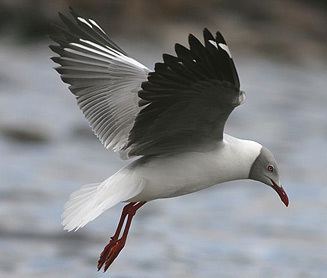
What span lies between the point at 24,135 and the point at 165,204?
3.00m

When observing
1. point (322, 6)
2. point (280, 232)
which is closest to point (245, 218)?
point (280, 232)

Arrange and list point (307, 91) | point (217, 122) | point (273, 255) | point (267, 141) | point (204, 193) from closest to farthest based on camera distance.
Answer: point (217, 122)
point (273, 255)
point (204, 193)
point (267, 141)
point (307, 91)

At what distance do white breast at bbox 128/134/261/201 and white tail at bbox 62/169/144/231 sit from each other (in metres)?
0.07

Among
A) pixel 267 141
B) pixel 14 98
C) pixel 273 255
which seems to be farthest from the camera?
pixel 14 98

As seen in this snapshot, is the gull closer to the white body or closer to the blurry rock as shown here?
the white body

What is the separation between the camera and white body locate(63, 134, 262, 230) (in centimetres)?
657

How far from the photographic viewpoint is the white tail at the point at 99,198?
6496 mm

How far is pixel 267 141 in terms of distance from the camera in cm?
1598

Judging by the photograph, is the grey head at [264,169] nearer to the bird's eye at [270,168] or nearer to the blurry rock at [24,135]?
the bird's eye at [270,168]

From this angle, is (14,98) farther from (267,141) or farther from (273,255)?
(273,255)

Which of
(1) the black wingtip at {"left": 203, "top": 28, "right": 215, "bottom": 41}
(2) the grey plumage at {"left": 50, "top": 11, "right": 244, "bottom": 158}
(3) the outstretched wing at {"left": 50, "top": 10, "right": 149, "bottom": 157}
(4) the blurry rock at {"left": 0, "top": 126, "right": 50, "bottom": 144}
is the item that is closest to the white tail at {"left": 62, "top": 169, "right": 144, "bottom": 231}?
(2) the grey plumage at {"left": 50, "top": 11, "right": 244, "bottom": 158}

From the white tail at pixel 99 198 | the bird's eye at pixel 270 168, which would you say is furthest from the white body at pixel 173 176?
the bird's eye at pixel 270 168

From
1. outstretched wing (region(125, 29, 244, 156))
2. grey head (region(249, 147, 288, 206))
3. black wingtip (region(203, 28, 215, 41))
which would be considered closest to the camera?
black wingtip (region(203, 28, 215, 41))

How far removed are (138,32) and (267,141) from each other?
5.41 metres
